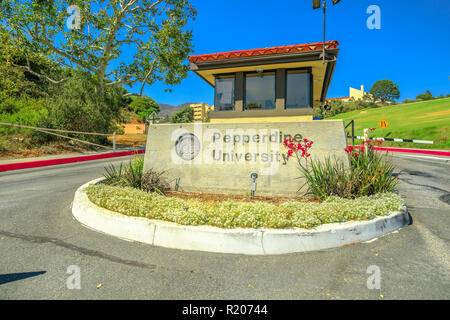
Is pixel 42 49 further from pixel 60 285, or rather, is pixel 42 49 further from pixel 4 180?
pixel 60 285

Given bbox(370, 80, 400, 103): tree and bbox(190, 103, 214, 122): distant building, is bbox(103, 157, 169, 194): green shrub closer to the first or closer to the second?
bbox(190, 103, 214, 122): distant building

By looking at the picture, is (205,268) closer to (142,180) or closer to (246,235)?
(246,235)

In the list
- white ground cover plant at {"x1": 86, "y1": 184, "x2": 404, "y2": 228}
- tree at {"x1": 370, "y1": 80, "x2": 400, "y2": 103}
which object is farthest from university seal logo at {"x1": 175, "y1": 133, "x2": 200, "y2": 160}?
tree at {"x1": 370, "y1": 80, "x2": 400, "y2": 103}

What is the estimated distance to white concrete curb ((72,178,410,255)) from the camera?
3277mm

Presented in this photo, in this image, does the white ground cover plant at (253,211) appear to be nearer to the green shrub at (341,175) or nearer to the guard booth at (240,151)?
the green shrub at (341,175)

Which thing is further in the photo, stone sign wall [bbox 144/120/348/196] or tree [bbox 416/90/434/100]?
tree [bbox 416/90/434/100]

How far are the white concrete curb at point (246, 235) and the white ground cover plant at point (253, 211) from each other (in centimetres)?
13

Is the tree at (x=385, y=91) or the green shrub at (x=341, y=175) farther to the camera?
the tree at (x=385, y=91)

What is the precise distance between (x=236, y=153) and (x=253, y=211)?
8.33ft

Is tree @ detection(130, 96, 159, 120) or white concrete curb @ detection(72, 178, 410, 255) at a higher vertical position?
tree @ detection(130, 96, 159, 120)

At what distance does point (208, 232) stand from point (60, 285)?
1.71 metres

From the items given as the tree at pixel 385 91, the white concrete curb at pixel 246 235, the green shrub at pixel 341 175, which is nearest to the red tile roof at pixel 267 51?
the green shrub at pixel 341 175

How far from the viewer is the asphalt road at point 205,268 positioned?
2398mm

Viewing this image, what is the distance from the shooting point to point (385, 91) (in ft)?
396
